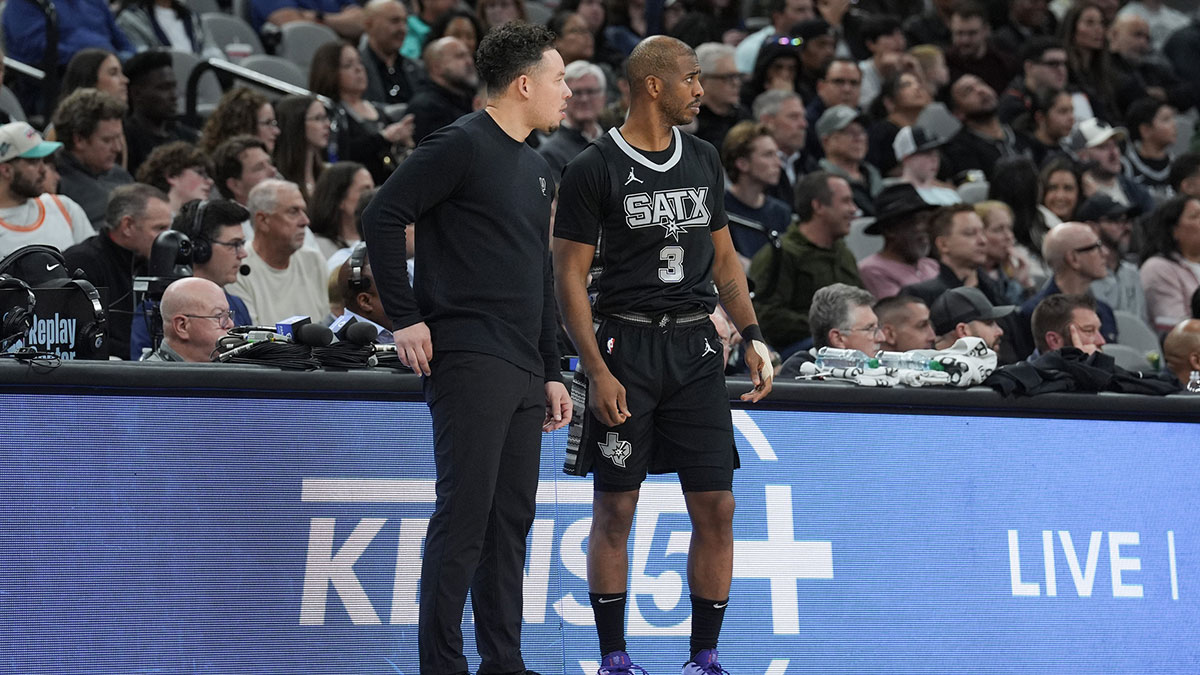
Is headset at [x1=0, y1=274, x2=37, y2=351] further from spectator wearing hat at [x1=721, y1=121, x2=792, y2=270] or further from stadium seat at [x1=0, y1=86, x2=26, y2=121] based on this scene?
spectator wearing hat at [x1=721, y1=121, x2=792, y2=270]

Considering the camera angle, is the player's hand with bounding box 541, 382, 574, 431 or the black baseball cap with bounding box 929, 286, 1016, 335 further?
the black baseball cap with bounding box 929, 286, 1016, 335

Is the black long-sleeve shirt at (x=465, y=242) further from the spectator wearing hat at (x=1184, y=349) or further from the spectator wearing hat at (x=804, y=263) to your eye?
the spectator wearing hat at (x=1184, y=349)

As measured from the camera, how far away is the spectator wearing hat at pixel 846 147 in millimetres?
10703

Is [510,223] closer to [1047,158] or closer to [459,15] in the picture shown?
[459,15]

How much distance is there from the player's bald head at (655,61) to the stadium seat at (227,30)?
722cm

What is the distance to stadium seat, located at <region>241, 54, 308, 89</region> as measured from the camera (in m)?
10.7

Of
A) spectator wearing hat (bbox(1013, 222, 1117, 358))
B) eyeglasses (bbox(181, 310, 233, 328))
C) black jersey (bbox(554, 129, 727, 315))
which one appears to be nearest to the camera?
black jersey (bbox(554, 129, 727, 315))

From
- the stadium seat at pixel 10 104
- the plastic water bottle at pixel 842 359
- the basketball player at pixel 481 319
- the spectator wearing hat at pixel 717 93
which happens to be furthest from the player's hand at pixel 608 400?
the spectator wearing hat at pixel 717 93

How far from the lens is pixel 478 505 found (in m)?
4.45

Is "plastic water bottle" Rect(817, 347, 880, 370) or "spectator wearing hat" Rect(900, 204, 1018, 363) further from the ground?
"spectator wearing hat" Rect(900, 204, 1018, 363)

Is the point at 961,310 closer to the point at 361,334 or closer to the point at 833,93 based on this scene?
the point at 361,334

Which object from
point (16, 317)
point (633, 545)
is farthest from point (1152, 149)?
point (16, 317)

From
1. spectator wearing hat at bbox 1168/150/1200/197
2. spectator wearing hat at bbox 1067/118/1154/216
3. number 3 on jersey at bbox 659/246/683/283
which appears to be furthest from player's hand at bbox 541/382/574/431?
spectator wearing hat at bbox 1168/150/1200/197

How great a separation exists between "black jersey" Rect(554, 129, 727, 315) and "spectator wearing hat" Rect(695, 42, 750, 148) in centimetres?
577
